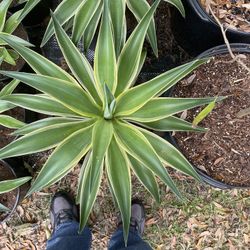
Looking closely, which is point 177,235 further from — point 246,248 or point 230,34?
point 230,34

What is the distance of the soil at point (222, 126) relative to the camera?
1.70m

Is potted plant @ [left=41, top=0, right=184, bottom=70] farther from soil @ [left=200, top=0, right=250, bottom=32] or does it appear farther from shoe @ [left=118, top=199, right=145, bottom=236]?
shoe @ [left=118, top=199, right=145, bottom=236]

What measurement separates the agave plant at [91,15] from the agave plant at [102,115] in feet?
0.51

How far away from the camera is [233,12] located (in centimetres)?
171

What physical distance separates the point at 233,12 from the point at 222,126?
0.47m

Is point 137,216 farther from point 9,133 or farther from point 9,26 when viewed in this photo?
point 9,26

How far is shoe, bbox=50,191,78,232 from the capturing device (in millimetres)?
2115

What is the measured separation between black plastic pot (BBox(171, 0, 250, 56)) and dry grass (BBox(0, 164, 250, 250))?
0.66m

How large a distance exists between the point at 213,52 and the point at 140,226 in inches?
38.5

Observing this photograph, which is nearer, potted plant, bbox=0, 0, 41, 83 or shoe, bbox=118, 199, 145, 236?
potted plant, bbox=0, 0, 41, 83

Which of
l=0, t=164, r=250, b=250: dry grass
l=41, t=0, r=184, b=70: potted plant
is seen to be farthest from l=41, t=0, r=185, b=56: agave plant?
l=0, t=164, r=250, b=250: dry grass

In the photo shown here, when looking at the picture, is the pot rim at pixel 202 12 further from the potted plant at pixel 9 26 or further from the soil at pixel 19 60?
the soil at pixel 19 60

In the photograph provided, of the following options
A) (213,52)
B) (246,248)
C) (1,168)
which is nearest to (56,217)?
(1,168)

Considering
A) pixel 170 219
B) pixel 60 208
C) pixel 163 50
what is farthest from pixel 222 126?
pixel 60 208
